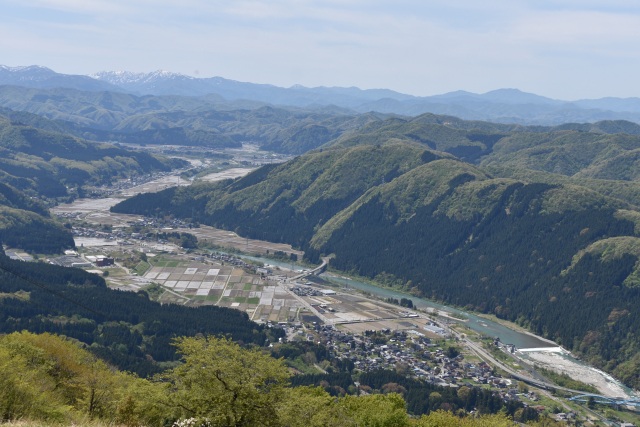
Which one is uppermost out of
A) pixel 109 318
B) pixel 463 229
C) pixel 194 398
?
pixel 194 398

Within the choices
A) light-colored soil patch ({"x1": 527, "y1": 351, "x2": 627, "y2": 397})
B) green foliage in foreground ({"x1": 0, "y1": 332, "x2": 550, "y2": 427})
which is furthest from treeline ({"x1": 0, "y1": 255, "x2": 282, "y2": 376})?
green foliage in foreground ({"x1": 0, "y1": 332, "x2": 550, "y2": 427})

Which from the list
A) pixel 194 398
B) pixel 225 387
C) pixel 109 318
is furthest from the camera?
pixel 109 318

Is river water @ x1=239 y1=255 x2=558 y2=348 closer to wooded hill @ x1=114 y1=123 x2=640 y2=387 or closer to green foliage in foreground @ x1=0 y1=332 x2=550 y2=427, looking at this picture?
wooded hill @ x1=114 y1=123 x2=640 y2=387

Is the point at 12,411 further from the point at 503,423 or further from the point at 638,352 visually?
the point at 638,352

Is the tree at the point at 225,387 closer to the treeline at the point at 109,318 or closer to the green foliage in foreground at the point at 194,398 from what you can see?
the green foliage in foreground at the point at 194,398

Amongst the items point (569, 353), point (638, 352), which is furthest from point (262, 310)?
point (638, 352)

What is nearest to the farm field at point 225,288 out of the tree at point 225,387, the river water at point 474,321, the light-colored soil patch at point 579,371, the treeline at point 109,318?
the treeline at point 109,318

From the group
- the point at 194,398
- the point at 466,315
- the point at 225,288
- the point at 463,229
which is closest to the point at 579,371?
the point at 466,315

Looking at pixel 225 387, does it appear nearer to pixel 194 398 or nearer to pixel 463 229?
pixel 194 398
